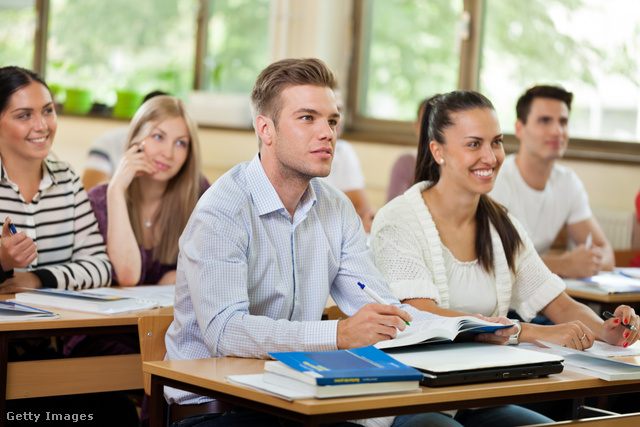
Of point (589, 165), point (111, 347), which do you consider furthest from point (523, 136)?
point (111, 347)

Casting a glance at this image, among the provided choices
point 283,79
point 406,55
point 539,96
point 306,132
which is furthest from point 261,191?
point 406,55

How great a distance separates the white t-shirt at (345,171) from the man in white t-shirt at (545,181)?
1171 mm

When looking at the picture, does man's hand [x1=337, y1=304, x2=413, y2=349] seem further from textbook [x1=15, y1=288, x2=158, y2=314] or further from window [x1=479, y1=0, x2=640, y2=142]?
window [x1=479, y1=0, x2=640, y2=142]

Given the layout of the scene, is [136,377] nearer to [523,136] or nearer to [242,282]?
[242,282]

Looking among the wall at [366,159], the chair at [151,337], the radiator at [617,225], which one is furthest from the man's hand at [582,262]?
the chair at [151,337]

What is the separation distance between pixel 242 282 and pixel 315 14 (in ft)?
13.6

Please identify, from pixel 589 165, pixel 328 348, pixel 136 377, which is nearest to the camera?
pixel 328 348

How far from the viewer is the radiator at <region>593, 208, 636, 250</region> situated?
4586mm

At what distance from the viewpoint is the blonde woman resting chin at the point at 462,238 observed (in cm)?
244

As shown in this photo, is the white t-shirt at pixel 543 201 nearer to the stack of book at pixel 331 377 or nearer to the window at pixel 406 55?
the window at pixel 406 55

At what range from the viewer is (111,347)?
2.67 m

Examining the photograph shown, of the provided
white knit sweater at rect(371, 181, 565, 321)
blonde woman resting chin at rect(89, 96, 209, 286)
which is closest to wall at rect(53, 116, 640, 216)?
white knit sweater at rect(371, 181, 565, 321)

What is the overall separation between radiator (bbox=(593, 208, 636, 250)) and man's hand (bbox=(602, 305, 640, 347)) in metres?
2.48
